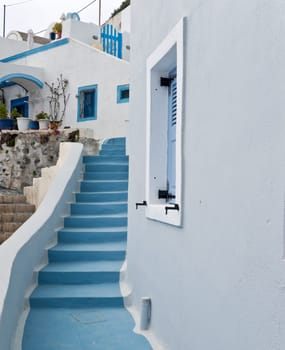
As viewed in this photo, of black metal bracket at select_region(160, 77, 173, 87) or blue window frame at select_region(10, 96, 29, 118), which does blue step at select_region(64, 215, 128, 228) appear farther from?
blue window frame at select_region(10, 96, 29, 118)

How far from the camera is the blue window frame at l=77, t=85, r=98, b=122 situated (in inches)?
512

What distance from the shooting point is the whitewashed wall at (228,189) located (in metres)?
1.99

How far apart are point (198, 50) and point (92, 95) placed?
1039cm

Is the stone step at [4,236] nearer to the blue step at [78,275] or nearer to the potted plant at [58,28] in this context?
the blue step at [78,275]

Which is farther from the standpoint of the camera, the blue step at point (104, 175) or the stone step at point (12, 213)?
the stone step at point (12, 213)

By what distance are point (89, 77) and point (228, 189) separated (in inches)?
440

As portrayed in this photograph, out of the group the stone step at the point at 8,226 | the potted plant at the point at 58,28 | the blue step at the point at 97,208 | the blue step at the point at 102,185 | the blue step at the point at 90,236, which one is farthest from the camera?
the potted plant at the point at 58,28

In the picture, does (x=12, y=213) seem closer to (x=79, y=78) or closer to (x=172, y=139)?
(x=79, y=78)

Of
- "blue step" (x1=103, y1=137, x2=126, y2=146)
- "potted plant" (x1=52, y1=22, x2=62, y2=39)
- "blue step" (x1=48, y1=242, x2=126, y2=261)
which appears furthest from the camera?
"potted plant" (x1=52, y1=22, x2=62, y2=39)

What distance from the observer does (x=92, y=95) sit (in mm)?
13211

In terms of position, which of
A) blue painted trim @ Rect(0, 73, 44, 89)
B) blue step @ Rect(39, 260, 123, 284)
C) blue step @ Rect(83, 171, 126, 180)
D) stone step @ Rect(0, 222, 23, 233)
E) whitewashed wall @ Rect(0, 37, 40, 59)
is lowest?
blue step @ Rect(39, 260, 123, 284)

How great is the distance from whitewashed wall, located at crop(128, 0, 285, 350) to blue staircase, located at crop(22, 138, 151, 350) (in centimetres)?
72

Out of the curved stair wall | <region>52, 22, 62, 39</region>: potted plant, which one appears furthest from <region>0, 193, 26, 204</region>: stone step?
<region>52, 22, 62, 39</region>: potted plant

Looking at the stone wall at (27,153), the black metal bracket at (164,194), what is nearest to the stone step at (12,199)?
the stone wall at (27,153)
